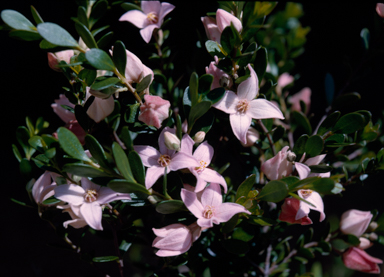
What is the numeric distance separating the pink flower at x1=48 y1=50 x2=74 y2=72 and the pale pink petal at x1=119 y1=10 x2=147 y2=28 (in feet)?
0.45

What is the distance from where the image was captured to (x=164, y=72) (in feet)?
2.47

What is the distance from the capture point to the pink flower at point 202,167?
0.49m

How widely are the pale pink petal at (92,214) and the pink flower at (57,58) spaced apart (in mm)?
262

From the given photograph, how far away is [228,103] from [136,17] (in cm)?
29

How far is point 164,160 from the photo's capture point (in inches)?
20.2

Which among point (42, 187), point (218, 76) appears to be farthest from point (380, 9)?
point (42, 187)

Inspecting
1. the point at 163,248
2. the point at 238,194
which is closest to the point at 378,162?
the point at 238,194

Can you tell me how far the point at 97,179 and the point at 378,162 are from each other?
0.55 m

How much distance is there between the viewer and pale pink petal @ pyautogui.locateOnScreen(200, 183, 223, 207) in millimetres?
516

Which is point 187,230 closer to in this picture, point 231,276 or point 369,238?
point 231,276

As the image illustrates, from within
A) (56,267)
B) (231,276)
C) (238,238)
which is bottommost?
(56,267)

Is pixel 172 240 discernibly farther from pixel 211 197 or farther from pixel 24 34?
pixel 24 34

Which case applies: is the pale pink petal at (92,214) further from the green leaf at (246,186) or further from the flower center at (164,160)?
the green leaf at (246,186)

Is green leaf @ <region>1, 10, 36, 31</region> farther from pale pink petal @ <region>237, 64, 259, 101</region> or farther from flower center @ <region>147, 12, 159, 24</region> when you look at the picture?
pale pink petal @ <region>237, 64, 259, 101</region>
